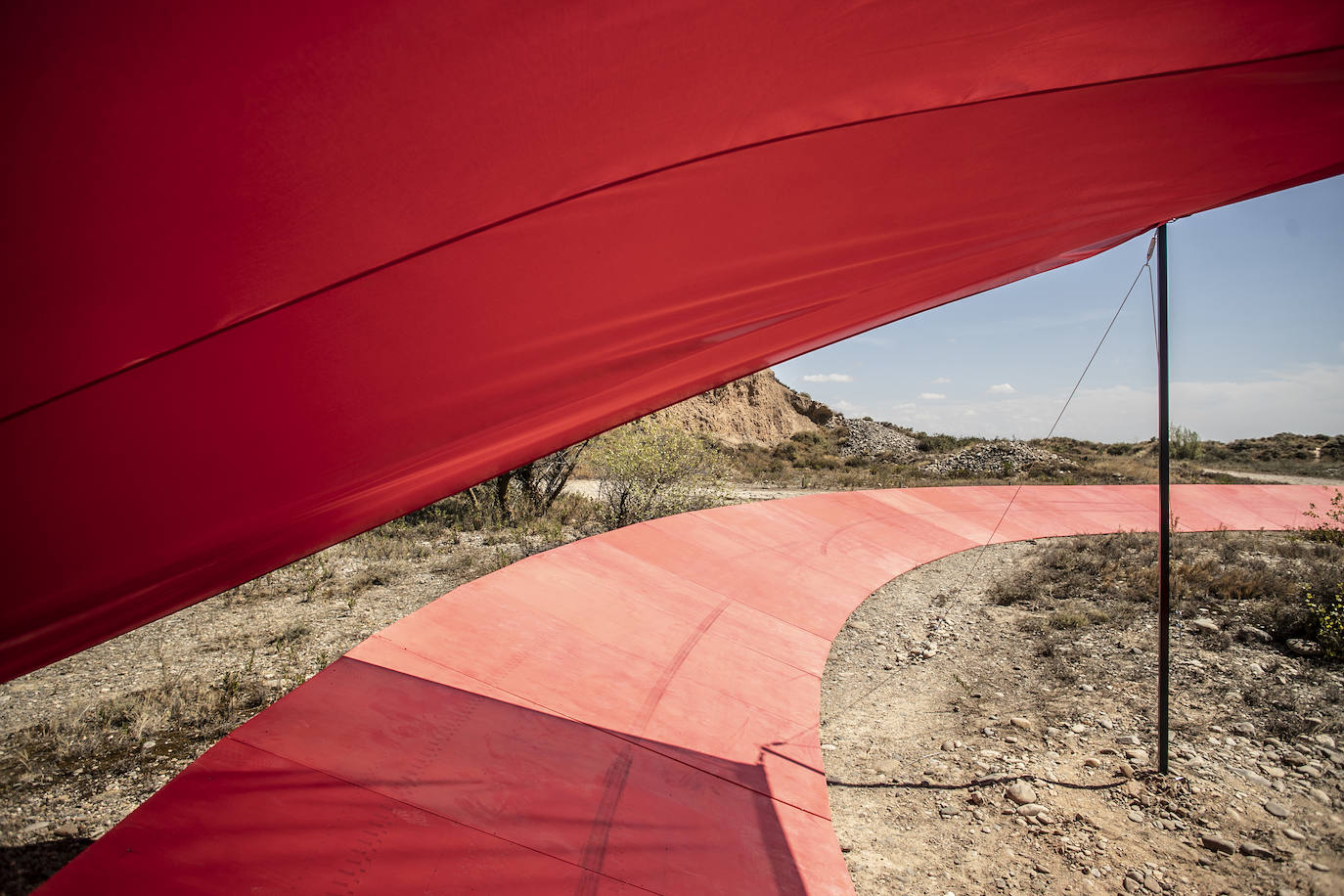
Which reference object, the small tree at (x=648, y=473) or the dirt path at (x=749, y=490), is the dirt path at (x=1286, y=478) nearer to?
the dirt path at (x=749, y=490)

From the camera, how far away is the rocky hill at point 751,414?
3516cm

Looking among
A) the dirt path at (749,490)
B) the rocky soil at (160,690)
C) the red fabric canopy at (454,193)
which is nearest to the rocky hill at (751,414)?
the dirt path at (749,490)

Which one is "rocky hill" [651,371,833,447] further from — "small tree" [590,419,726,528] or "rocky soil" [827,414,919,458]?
"small tree" [590,419,726,528]

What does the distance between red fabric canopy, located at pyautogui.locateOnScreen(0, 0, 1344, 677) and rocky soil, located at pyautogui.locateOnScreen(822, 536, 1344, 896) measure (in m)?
3.00

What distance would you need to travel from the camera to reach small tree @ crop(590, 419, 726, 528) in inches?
458

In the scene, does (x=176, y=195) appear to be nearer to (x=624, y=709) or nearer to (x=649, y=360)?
(x=649, y=360)

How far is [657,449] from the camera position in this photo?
11906mm

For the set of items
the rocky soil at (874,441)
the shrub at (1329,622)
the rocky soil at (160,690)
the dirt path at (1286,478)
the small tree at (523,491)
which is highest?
the rocky soil at (874,441)

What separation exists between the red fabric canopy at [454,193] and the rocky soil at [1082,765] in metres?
3.00

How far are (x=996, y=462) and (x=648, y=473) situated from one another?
17832 millimetres

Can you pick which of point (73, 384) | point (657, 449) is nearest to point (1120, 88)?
point (73, 384)

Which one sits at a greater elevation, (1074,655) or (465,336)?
(465,336)

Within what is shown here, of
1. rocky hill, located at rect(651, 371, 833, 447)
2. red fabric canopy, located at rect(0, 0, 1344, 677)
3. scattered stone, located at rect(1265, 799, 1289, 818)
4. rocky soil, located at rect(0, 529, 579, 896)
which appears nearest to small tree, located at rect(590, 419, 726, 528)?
rocky soil, located at rect(0, 529, 579, 896)

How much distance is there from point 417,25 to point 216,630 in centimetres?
654
